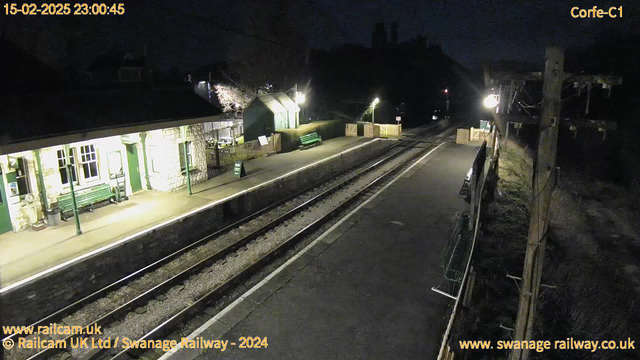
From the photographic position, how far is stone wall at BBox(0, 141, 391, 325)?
8477 mm

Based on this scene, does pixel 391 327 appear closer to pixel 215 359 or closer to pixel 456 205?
pixel 215 359

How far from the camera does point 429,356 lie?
6.89 metres

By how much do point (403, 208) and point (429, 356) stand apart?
8.44 metres

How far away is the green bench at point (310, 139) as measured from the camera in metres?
26.1

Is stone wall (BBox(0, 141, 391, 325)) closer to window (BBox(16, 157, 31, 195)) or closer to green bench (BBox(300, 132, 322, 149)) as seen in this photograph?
window (BBox(16, 157, 31, 195))

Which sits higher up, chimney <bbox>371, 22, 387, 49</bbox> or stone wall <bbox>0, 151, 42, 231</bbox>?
chimney <bbox>371, 22, 387, 49</bbox>

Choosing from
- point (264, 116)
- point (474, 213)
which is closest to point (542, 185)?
point (474, 213)

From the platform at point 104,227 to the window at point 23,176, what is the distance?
49.3 inches

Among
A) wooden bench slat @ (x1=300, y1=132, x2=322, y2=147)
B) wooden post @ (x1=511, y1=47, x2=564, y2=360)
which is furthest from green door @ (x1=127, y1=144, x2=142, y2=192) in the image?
wooden post @ (x1=511, y1=47, x2=564, y2=360)

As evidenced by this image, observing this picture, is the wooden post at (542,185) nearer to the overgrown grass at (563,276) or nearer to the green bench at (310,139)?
the overgrown grass at (563,276)

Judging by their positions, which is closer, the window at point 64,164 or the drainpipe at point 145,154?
the window at point 64,164

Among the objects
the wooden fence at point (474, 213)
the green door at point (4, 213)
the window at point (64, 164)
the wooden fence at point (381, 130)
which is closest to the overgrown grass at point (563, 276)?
the wooden fence at point (474, 213)

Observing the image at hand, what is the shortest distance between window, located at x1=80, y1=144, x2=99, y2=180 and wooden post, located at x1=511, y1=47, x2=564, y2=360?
45.0 ft

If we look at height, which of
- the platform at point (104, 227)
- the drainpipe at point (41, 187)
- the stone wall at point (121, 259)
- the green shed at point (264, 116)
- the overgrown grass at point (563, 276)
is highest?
the green shed at point (264, 116)
